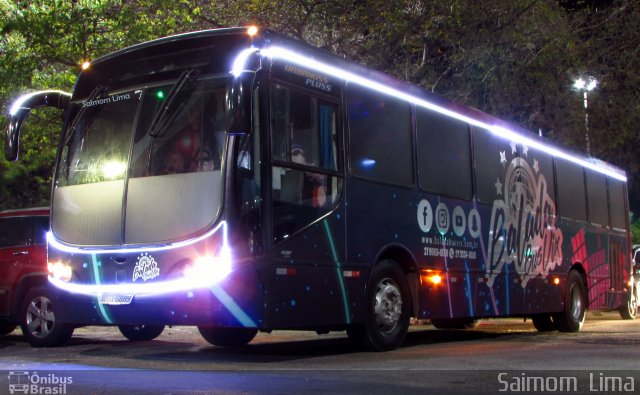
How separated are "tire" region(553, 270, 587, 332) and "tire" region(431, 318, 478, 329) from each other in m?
1.56

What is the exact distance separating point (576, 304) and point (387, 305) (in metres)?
6.68

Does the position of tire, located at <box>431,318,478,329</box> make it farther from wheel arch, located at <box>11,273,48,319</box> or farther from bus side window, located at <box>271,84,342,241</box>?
wheel arch, located at <box>11,273,48,319</box>

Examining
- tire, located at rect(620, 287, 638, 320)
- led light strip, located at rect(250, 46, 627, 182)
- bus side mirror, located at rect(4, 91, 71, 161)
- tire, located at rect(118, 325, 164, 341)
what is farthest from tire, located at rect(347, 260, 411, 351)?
tire, located at rect(620, 287, 638, 320)

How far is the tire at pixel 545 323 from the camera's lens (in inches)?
604

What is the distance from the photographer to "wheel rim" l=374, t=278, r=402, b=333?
32.4 ft

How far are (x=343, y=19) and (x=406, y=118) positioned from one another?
24.5 ft

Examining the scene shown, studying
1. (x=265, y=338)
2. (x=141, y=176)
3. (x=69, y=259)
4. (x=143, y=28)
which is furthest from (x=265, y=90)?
(x=143, y=28)

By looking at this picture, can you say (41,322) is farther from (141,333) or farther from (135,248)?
(135,248)

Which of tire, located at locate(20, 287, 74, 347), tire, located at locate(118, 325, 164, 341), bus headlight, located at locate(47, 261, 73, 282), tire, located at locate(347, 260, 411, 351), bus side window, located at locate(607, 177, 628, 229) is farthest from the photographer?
bus side window, located at locate(607, 177, 628, 229)

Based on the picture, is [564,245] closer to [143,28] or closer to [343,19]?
[343,19]

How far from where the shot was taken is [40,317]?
11.5 metres

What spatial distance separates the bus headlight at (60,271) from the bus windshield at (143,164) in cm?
29

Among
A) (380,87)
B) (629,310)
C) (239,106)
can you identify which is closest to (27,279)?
(380,87)

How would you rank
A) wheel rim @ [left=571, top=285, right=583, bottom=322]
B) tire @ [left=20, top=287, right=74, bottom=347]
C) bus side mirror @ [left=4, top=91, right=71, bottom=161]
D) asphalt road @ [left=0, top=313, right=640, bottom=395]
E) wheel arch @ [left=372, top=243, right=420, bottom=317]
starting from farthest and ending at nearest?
wheel rim @ [left=571, top=285, right=583, bottom=322] < tire @ [left=20, top=287, right=74, bottom=347] < wheel arch @ [left=372, top=243, right=420, bottom=317] < bus side mirror @ [left=4, top=91, right=71, bottom=161] < asphalt road @ [left=0, top=313, right=640, bottom=395]
